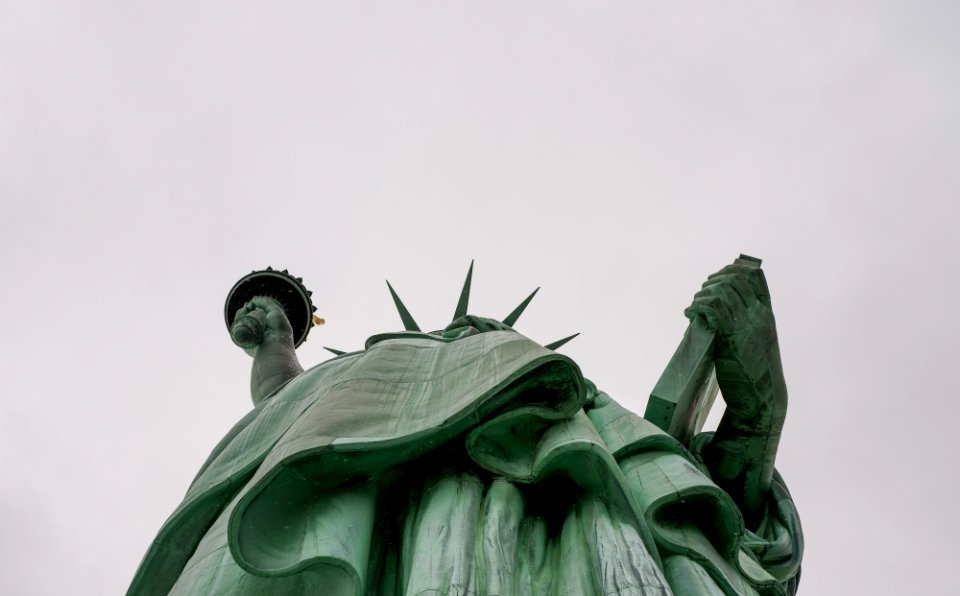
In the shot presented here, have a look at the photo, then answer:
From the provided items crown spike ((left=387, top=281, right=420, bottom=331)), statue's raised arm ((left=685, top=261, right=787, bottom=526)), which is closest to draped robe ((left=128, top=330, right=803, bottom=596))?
statue's raised arm ((left=685, top=261, right=787, bottom=526))

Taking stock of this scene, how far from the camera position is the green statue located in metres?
5.19

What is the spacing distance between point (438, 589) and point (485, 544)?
0.52 m

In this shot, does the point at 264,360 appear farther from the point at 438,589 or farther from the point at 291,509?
the point at 438,589

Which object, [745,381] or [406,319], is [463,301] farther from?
[745,381]

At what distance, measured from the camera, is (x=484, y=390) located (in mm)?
6031

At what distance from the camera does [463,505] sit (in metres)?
5.46

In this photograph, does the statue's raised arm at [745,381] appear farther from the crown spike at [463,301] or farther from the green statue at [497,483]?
the crown spike at [463,301]

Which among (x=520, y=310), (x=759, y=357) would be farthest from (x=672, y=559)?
(x=520, y=310)

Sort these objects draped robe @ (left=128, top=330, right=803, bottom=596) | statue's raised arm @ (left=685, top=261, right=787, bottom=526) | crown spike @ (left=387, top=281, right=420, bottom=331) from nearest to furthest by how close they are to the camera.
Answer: draped robe @ (left=128, top=330, right=803, bottom=596) → statue's raised arm @ (left=685, top=261, right=787, bottom=526) → crown spike @ (left=387, top=281, right=420, bottom=331)

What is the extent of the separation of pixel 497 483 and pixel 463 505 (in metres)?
0.31

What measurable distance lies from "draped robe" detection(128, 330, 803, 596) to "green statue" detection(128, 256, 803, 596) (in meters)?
0.01

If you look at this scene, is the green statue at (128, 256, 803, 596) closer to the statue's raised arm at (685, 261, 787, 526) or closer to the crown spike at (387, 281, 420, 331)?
the statue's raised arm at (685, 261, 787, 526)

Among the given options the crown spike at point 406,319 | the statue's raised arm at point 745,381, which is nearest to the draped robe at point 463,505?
the statue's raised arm at point 745,381

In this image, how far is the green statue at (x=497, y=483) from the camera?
17.0ft
